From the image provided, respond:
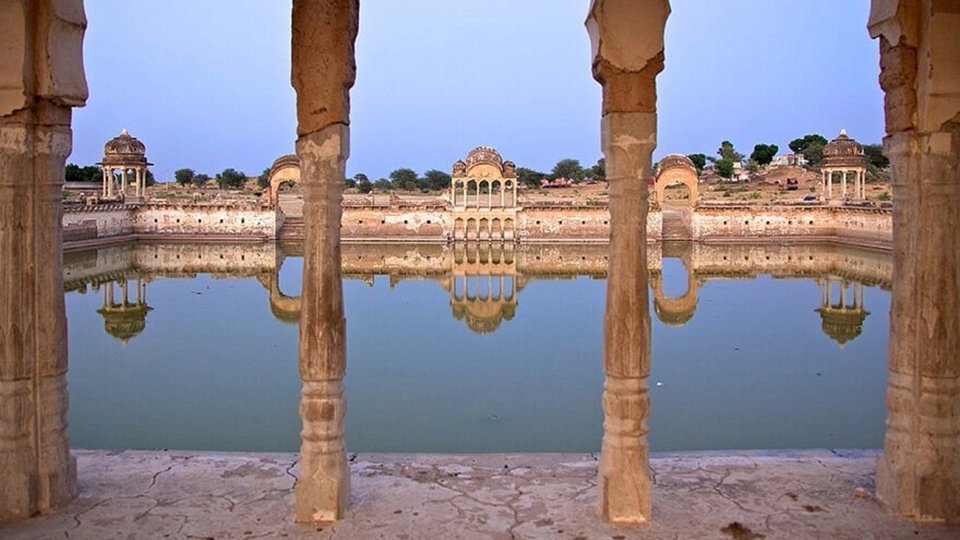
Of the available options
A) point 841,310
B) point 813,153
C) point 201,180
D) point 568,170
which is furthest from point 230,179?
point 841,310

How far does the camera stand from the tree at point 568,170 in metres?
58.2

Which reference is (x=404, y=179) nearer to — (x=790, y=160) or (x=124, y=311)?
(x=790, y=160)

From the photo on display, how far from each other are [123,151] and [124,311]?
15862mm

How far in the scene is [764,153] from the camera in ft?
176

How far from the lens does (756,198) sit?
3444cm

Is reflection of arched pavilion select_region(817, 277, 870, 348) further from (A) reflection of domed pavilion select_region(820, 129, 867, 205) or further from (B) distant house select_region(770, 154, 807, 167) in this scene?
(B) distant house select_region(770, 154, 807, 167)

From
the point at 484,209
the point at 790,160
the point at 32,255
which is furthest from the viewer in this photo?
the point at 790,160

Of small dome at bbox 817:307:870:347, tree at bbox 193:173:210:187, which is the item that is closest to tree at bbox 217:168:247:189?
tree at bbox 193:173:210:187

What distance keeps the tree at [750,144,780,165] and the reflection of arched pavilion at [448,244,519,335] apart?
34097 mm

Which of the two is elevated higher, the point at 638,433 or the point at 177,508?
the point at 638,433

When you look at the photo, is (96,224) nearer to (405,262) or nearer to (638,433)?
(405,262)

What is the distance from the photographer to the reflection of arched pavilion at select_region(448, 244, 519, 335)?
13.2m

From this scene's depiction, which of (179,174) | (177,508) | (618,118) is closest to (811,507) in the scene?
(618,118)

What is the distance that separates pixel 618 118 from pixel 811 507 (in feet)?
6.27
